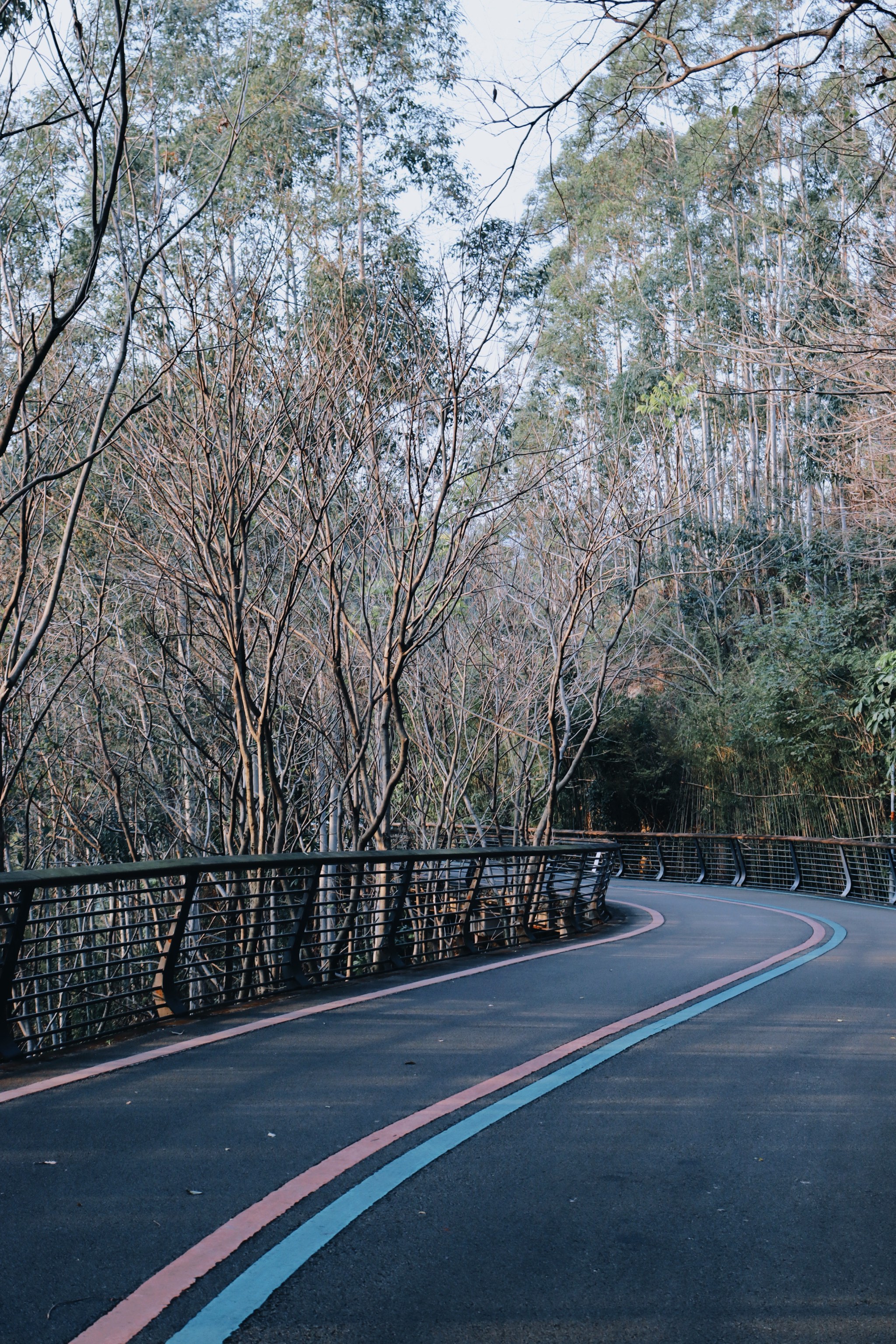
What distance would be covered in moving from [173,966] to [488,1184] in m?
3.48

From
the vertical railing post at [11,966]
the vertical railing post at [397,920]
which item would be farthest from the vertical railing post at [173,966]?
the vertical railing post at [397,920]

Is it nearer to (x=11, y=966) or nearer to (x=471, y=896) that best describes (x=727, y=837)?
(x=471, y=896)

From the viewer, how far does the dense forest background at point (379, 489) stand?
878 centimetres

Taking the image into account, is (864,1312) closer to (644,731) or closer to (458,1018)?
(458,1018)

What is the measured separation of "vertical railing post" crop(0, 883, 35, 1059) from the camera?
5891 mm

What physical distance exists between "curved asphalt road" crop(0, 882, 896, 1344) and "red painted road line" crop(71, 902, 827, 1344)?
0.13ft

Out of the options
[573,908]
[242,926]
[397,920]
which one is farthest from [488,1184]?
[573,908]

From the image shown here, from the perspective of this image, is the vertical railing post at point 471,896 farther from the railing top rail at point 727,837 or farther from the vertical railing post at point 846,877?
the vertical railing post at point 846,877

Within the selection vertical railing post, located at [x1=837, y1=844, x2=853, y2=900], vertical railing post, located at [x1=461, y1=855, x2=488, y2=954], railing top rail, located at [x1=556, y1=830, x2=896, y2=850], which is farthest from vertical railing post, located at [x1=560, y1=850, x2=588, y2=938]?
vertical railing post, located at [x1=837, y1=844, x2=853, y2=900]

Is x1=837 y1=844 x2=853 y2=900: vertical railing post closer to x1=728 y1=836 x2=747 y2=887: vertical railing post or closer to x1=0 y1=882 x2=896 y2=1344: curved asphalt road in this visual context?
x1=728 y1=836 x2=747 y2=887: vertical railing post

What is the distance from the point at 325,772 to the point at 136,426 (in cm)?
767

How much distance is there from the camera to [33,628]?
1600cm

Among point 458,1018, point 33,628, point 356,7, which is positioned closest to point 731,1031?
point 458,1018

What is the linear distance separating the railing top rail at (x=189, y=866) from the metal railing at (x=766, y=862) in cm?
1290
